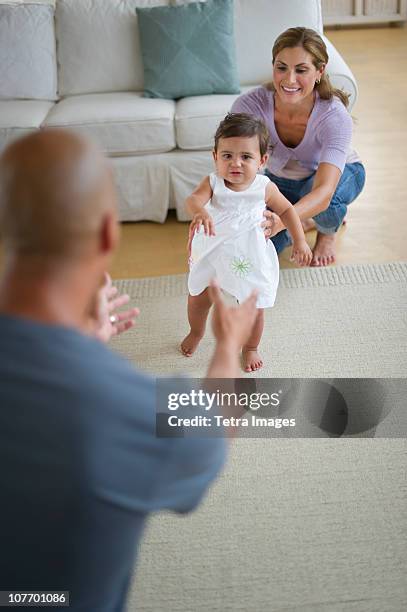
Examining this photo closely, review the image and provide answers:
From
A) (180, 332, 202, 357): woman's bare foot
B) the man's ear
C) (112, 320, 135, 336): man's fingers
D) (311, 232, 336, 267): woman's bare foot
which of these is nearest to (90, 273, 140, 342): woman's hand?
(112, 320, 135, 336): man's fingers

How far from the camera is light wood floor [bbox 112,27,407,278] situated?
3.07 metres

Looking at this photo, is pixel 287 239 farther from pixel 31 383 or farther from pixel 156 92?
pixel 31 383

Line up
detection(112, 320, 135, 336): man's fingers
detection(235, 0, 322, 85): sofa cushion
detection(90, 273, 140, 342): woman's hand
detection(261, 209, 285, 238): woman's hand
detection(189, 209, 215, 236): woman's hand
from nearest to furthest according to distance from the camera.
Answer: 1. detection(90, 273, 140, 342): woman's hand
2. detection(112, 320, 135, 336): man's fingers
3. detection(189, 209, 215, 236): woman's hand
4. detection(261, 209, 285, 238): woman's hand
5. detection(235, 0, 322, 85): sofa cushion

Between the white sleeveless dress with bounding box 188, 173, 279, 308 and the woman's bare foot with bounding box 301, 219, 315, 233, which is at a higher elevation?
the white sleeveless dress with bounding box 188, 173, 279, 308

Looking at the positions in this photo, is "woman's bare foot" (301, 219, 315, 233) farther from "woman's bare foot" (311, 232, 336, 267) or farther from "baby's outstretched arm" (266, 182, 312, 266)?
"baby's outstretched arm" (266, 182, 312, 266)

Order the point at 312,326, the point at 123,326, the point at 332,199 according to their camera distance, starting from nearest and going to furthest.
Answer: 1. the point at 123,326
2. the point at 312,326
3. the point at 332,199

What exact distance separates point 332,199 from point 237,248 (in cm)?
85

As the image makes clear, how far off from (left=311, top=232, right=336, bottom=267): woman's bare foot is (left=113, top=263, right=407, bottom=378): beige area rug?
73 millimetres

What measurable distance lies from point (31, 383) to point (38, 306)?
0.27 feet

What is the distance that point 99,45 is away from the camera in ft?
11.7

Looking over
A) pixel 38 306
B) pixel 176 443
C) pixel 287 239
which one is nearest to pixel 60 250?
pixel 38 306

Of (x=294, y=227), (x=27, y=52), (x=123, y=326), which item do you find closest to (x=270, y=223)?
(x=294, y=227)

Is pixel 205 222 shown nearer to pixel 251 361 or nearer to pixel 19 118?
pixel 251 361

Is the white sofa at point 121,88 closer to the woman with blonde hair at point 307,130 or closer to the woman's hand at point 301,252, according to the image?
the woman with blonde hair at point 307,130
